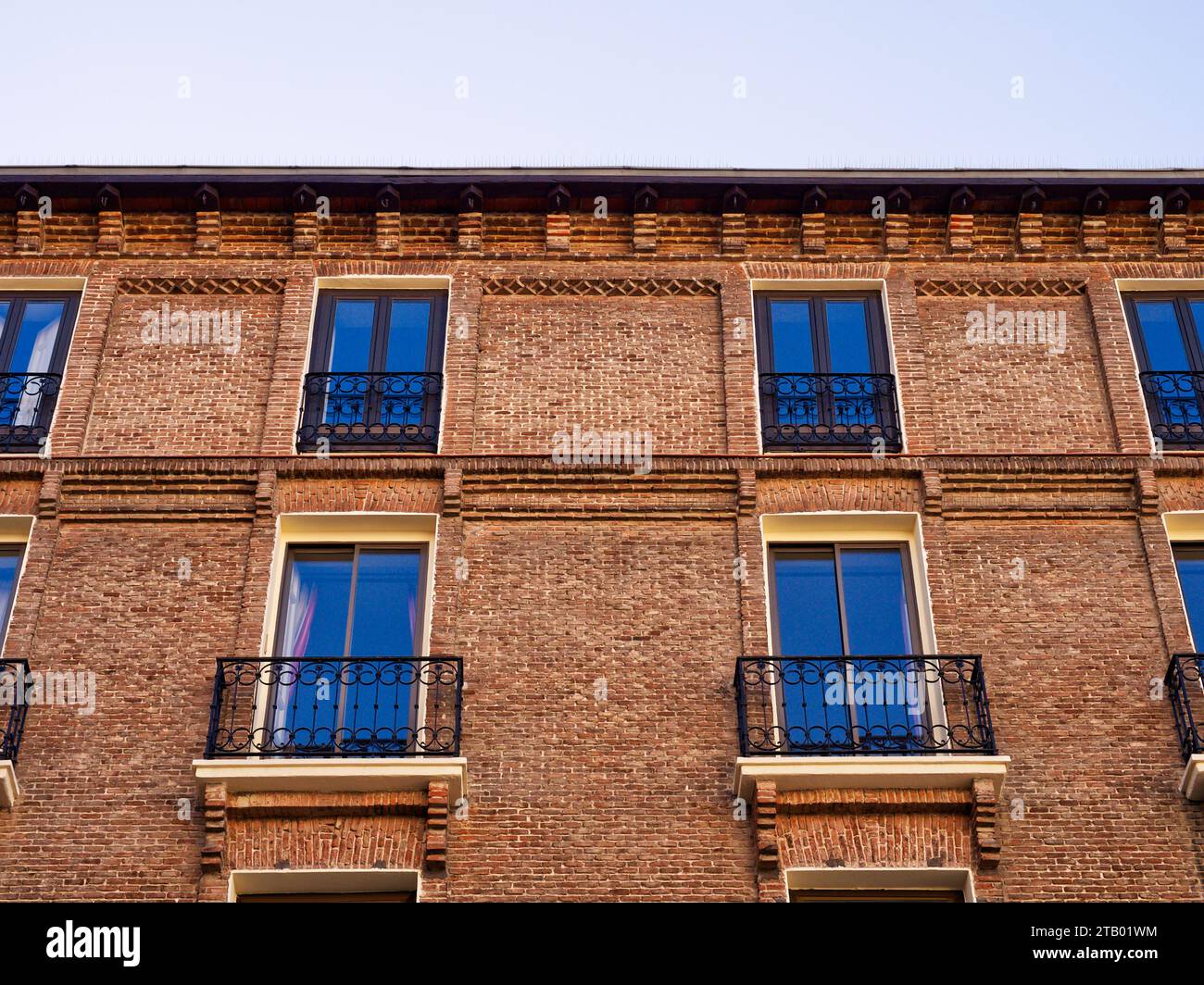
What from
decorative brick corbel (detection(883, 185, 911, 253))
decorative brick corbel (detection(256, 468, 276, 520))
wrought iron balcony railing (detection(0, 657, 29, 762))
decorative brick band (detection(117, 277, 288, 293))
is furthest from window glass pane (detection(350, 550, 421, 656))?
decorative brick corbel (detection(883, 185, 911, 253))

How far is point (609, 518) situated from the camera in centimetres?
1602

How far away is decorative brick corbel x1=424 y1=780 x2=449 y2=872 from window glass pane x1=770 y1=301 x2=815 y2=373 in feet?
20.7

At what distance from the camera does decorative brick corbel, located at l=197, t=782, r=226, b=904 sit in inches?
524

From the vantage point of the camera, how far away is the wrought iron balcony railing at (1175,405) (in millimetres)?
16781

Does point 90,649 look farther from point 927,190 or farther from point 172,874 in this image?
point 927,190

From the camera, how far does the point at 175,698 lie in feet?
47.7

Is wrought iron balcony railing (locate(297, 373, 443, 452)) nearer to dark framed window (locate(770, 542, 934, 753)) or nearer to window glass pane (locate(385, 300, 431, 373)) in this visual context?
window glass pane (locate(385, 300, 431, 373))

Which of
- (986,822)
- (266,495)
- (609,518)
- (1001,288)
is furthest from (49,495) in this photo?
→ (1001,288)

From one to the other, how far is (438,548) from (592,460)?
1899 millimetres

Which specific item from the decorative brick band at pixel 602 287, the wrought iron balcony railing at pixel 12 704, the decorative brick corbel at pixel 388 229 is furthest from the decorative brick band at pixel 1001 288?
the wrought iron balcony railing at pixel 12 704

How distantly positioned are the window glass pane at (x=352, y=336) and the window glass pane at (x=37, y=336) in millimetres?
3065

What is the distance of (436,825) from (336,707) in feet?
5.43
